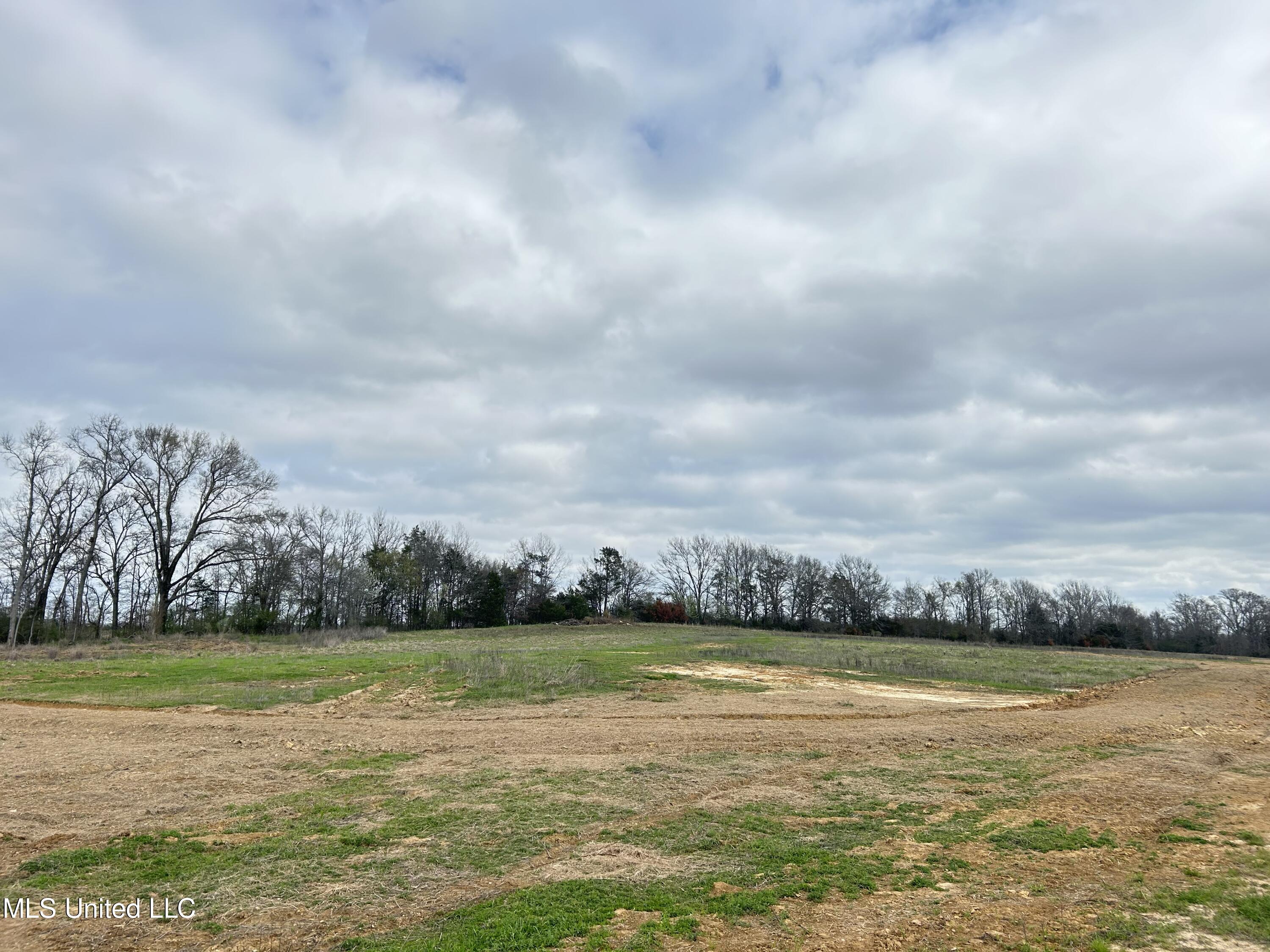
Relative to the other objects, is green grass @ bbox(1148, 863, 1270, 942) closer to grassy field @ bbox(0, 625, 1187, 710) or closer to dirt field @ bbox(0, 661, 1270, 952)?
dirt field @ bbox(0, 661, 1270, 952)

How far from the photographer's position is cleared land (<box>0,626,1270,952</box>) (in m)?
7.05

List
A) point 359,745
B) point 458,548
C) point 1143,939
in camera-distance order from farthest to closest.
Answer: point 458,548 < point 359,745 < point 1143,939

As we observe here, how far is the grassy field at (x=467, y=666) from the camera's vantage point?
23.3 meters

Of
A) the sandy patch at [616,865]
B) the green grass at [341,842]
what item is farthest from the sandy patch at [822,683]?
the sandy patch at [616,865]

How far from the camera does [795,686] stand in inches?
1070

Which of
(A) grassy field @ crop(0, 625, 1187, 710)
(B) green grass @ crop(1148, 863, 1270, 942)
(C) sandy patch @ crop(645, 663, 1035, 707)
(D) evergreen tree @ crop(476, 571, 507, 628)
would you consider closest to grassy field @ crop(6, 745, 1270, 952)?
(B) green grass @ crop(1148, 863, 1270, 942)

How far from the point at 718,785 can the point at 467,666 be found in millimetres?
18081

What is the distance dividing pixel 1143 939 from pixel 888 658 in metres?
35.4

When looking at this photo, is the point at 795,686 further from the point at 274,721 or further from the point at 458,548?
the point at 458,548

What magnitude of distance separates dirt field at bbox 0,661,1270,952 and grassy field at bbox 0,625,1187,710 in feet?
6.11

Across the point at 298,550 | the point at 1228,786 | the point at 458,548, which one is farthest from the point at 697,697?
the point at 458,548

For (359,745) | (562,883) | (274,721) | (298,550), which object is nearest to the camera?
(562,883)

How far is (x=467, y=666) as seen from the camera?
28.7m

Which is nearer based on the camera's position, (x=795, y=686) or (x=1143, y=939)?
(x=1143, y=939)
